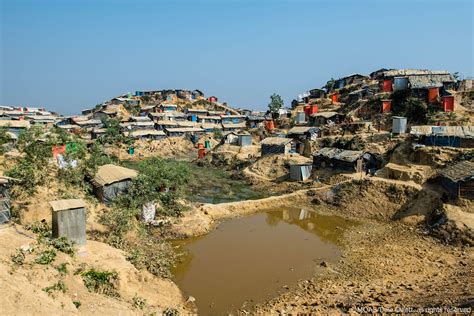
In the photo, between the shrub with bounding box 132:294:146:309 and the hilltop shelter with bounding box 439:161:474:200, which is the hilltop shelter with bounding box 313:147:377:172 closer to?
the hilltop shelter with bounding box 439:161:474:200

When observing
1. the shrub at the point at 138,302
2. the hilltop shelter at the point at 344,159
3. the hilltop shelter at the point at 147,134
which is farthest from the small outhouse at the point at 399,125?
the hilltop shelter at the point at 147,134

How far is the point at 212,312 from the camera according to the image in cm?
1435

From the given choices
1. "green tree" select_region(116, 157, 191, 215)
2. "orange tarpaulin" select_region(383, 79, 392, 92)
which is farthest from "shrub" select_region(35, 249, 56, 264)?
"orange tarpaulin" select_region(383, 79, 392, 92)

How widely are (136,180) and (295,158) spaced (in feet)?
69.8

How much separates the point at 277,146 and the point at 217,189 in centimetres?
911

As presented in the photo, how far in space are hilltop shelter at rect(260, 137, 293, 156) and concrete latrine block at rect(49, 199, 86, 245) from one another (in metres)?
28.1

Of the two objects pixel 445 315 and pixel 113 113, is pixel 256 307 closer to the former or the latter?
pixel 445 315

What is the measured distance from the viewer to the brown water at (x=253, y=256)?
15781mm

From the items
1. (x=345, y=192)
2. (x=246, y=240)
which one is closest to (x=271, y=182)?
(x=345, y=192)

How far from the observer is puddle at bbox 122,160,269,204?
107 feet

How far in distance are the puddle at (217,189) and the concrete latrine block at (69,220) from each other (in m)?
14.2

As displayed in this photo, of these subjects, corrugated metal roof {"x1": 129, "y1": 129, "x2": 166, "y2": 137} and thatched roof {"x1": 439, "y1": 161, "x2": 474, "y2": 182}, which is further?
corrugated metal roof {"x1": 129, "y1": 129, "x2": 166, "y2": 137}

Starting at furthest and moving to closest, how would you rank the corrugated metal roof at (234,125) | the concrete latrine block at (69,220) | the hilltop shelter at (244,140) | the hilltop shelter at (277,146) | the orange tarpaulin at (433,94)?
the corrugated metal roof at (234,125) < the hilltop shelter at (244,140) < the hilltop shelter at (277,146) < the orange tarpaulin at (433,94) < the concrete latrine block at (69,220)

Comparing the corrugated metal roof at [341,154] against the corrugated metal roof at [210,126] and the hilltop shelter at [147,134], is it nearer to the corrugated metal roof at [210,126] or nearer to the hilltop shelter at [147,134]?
the hilltop shelter at [147,134]
